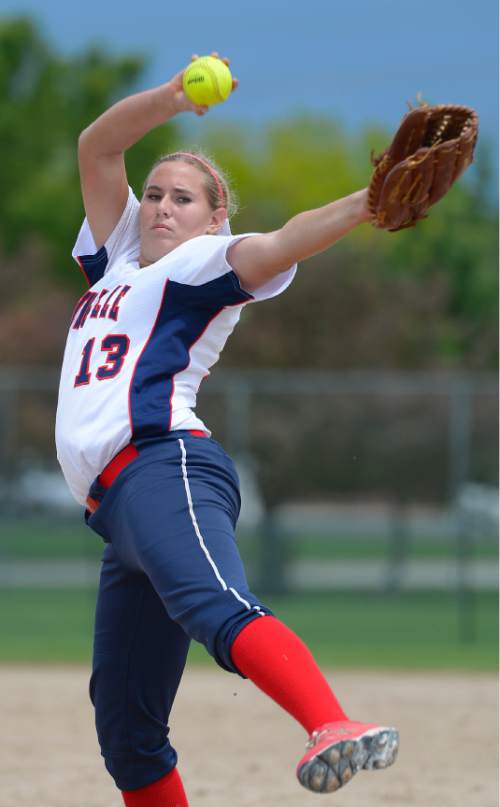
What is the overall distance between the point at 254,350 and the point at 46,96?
15.3 metres

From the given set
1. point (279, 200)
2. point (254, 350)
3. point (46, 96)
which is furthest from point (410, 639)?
point (279, 200)

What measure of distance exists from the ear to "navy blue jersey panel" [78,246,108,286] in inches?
13.4

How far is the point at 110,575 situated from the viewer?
3541mm

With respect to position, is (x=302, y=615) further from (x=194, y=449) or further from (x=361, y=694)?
(x=194, y=449)

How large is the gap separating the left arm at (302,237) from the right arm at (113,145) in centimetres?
56

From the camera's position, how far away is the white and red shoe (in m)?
2.73

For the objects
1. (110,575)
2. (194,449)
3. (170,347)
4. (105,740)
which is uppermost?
(170,347)

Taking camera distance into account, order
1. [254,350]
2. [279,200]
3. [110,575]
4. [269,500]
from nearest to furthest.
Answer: [110,575], [269,500], [254,350], [279,200]

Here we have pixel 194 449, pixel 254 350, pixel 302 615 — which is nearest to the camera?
pixel 194 449

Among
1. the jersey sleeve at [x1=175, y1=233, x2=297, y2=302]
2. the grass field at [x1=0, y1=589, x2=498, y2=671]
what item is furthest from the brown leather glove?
the grass field at [x1=0, y1=589, x2=498, y2=671]

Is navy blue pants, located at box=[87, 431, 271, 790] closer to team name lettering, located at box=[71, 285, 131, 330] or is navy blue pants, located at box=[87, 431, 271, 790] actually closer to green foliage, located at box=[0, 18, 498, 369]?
team name lettering, located at box=[71, 285, 131, 330]

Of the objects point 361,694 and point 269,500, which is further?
point 269,500

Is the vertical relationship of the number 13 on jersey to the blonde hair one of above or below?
below

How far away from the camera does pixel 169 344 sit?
336 centimetres
